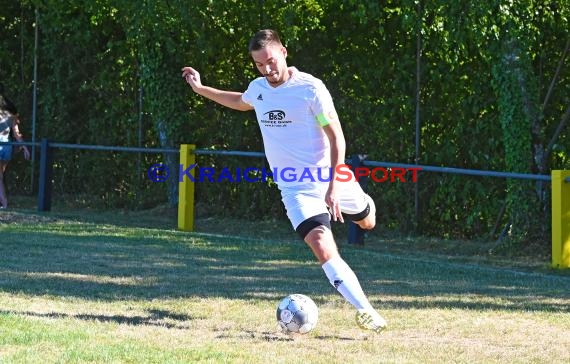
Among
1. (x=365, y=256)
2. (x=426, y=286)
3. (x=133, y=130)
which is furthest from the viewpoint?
(x=133, y=130)

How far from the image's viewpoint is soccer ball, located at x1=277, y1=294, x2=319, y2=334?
800 cm

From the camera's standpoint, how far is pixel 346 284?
8148mm

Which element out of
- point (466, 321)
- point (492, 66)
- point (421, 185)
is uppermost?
point (492, 66)

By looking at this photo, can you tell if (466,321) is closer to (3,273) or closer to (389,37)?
(3,273)

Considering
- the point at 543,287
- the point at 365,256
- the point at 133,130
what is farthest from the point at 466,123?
the point at 133,130

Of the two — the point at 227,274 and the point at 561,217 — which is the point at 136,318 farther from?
the point at 561,217

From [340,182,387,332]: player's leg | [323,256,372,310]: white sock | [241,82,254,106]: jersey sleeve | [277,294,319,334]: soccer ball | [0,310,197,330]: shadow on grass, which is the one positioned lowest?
[0,310,197,330]: shadow on grass

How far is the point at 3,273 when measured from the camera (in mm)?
10820

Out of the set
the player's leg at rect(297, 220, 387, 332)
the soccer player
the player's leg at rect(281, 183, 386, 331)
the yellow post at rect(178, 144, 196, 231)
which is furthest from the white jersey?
the yellow post at rect(178, 144, 196, 231)

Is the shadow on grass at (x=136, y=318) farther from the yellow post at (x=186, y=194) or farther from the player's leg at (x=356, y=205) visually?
the yellow post at (x=186, y=194)

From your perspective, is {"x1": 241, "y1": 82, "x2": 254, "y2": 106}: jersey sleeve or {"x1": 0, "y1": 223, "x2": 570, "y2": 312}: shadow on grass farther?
{"x1": 0, "y1": 223, "x2": 570, "y2": 312}: shadow on grass

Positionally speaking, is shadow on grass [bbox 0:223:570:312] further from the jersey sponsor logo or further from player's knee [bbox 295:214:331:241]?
the jersey sponsor logo

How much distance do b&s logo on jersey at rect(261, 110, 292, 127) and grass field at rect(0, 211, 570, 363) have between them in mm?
1368

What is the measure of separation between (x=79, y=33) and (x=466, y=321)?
39.1 feet
